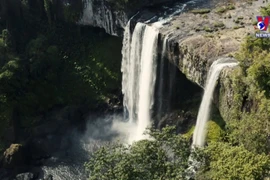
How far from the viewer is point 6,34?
49.3 metres

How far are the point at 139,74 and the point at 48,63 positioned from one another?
1399 cm

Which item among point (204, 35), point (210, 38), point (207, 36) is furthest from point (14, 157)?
point (210, 38)

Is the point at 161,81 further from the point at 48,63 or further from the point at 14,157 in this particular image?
the point at 14,157

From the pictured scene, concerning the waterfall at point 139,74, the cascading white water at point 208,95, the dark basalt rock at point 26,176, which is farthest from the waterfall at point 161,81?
the dark basalt rock at point 26,176

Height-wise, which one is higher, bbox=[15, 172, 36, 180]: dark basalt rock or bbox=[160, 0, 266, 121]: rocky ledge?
bbox=[160, 0, 266, 121]: rocky ledge

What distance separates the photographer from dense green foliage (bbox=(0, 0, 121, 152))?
45.6 metres

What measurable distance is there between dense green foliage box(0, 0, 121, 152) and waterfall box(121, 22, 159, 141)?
12.0 feet

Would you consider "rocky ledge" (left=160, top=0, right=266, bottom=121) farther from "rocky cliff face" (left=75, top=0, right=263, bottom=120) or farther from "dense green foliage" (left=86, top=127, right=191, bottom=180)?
"dense green foliage" (left=86, top=127, right=191, bottom=180)

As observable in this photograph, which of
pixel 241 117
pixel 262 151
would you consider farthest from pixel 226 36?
pixel 262 151

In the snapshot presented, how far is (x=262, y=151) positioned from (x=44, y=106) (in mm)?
32689

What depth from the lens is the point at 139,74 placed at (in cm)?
4194

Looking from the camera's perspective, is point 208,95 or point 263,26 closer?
point 263,26

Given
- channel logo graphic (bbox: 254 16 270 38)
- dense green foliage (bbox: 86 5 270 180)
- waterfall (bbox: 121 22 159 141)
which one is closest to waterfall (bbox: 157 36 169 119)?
waterfall (bbox: 121 22 159 141)

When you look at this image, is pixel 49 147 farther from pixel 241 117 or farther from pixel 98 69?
pixel 241 117
